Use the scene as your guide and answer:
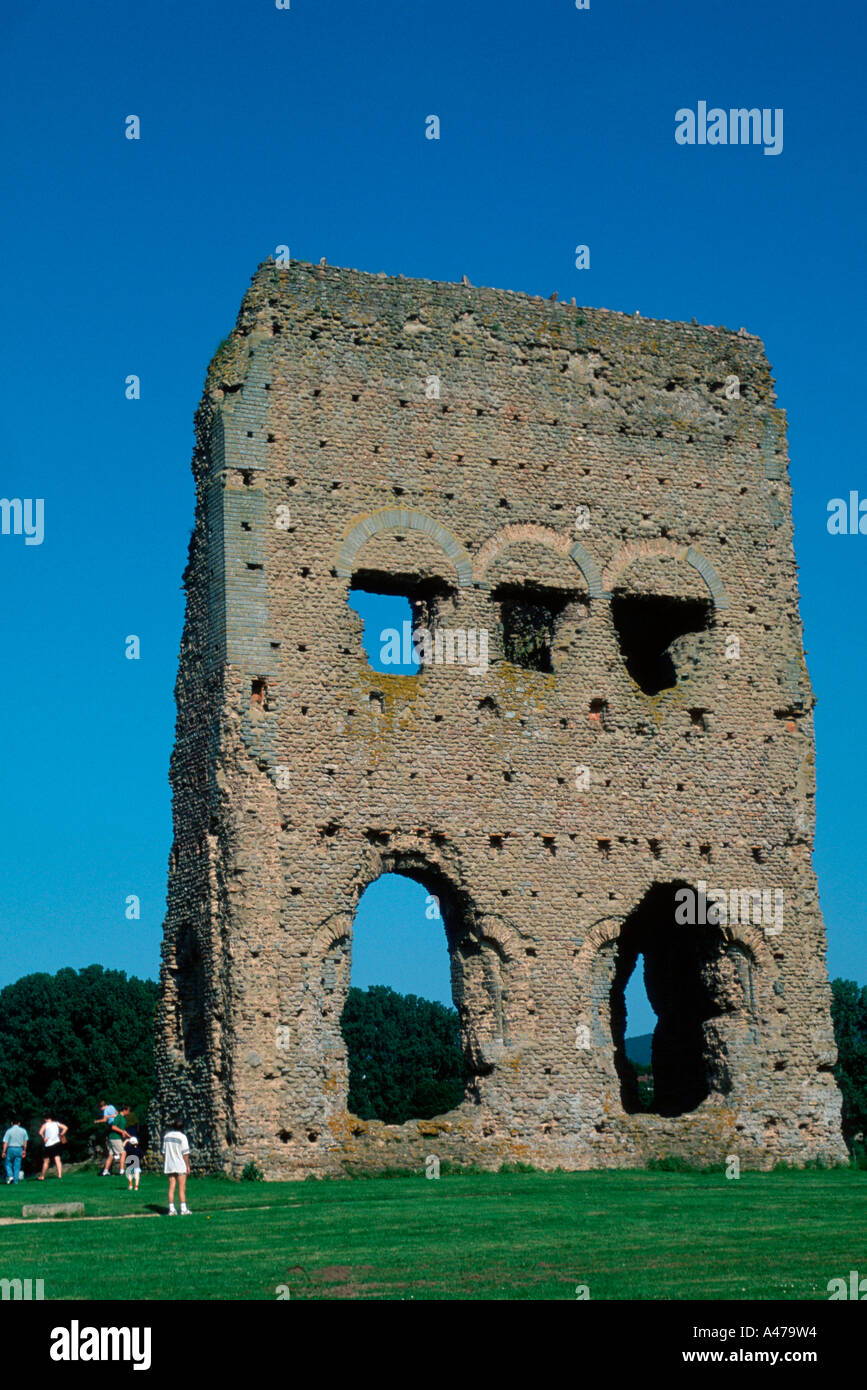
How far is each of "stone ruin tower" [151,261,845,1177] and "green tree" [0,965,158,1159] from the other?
1077 inches

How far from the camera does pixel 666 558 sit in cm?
2277

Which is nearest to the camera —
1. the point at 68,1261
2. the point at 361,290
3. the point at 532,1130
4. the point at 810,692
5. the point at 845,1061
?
the point at 68,1261

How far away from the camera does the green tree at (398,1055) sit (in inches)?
2239

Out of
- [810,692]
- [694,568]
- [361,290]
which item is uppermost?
[361,290]

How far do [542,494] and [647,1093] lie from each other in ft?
99.6

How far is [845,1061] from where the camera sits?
46094 mm

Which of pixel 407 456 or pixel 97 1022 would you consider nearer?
pixel 407 456

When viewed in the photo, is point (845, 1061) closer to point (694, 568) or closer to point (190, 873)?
point (694, 568)

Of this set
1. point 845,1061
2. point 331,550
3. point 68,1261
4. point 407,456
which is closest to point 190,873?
point 331,550

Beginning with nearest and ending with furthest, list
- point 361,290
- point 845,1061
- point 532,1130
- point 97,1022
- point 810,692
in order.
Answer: point 532,1130, point 361,290, point 810,692, point 845,1061, point 97,1022

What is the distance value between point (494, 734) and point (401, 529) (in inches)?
110

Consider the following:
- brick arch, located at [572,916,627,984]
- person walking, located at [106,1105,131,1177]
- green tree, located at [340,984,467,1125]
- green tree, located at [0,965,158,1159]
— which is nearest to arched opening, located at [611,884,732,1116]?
brick arch, located at [572,916,627,984]

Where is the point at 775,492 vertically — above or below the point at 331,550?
above

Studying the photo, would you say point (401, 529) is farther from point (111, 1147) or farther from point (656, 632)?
point (111, 1147)
